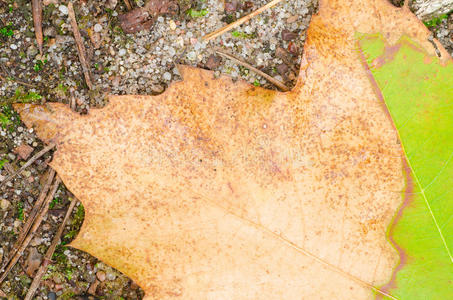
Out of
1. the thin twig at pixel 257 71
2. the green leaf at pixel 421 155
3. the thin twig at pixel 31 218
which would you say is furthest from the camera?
the thin twig at pixel 31 218

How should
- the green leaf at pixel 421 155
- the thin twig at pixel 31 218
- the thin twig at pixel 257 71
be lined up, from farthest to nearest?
1. the thin twig at pixel 31 218
2. the thin twig at pixel 257 71
3. the green leaf at pixel 421 155

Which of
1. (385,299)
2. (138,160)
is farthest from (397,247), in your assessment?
(138,160)

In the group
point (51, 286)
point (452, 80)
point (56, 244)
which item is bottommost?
point (51, 286)

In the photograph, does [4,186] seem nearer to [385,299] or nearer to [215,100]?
[215,100]

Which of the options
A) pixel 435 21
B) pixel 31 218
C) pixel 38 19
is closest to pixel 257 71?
pixel 435 21

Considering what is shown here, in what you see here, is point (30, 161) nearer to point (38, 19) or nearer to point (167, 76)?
point (38, 19)

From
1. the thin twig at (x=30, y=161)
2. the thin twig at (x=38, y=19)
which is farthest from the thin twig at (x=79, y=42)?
the thin twig at (x=30, y=161)

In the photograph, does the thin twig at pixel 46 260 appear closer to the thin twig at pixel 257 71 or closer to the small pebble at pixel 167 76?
the small pebble at pixel 167 76
